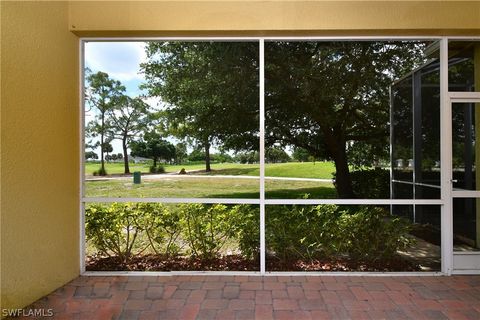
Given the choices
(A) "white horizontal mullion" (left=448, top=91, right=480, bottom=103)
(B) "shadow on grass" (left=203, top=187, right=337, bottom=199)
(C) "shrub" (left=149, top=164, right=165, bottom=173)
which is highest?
(A) "white horizontal mullion" (left=448, top=91, right=480, bottom=103)

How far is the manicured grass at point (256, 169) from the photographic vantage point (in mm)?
→ 4465

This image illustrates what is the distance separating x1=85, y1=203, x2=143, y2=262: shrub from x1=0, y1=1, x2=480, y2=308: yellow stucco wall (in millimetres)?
335

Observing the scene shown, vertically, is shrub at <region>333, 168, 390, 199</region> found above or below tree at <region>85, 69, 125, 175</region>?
below

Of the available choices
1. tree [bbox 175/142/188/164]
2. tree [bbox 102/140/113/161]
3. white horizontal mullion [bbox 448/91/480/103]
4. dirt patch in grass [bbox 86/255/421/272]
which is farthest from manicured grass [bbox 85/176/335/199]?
white horizontal mullion [bbox 448/91/480/103]

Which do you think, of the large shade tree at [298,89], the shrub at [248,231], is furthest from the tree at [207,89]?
the shrub at [248,231]

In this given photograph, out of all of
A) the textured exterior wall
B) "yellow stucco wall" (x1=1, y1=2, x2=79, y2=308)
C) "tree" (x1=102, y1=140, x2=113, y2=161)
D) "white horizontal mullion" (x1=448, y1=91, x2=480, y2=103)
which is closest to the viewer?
"yellow stucco wall" (x1=1, y1=2, x2=79, y2=308)

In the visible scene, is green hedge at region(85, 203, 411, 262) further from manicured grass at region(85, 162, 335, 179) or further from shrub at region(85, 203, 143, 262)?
manicured grass at region(85, 162, 335, 179)

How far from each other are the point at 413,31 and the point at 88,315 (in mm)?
4547

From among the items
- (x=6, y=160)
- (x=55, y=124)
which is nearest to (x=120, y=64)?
(x=55, y=124)

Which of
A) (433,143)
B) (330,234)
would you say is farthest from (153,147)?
(433,143)

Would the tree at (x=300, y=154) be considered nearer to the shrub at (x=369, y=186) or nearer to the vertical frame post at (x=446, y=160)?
the shrub at (x=369, y=186)

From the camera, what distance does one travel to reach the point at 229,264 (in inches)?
179

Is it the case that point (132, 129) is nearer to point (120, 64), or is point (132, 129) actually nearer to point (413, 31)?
point (120, 64)

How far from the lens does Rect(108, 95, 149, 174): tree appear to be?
456 cm
